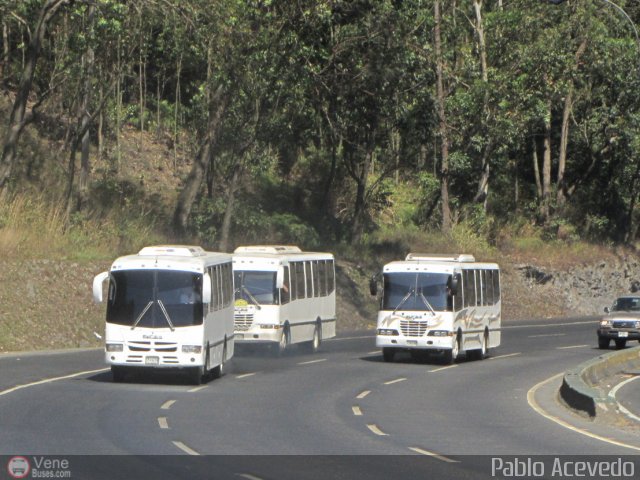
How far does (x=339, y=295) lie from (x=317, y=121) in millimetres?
7542

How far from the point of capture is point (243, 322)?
33594 mm

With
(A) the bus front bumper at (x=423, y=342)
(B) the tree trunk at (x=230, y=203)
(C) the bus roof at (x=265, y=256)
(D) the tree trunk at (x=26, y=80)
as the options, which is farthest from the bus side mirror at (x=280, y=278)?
(D) the tree trunk at (x=26, y=80)

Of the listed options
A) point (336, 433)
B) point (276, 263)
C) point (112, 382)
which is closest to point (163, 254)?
point (112, 382)

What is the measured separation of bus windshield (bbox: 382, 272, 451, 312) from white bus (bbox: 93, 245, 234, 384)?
7.96 meters

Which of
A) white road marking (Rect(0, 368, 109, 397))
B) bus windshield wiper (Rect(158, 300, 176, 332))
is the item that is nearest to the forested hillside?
white road marking (Rect(0, 368, 109, 397))

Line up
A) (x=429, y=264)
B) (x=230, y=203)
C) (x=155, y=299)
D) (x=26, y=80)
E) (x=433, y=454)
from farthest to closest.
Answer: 1. (x=230, y=203)
2. (x=26, y=80)
3. (x=429, y=264)
4. (x=155, y=299)
5. (x=433, y=454)

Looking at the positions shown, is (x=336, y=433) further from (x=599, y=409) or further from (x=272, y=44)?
(x=272, y=44)

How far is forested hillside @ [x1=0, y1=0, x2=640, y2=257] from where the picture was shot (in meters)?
42.1

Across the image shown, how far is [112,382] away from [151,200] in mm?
30709

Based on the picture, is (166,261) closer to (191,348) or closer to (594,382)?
(191,348)

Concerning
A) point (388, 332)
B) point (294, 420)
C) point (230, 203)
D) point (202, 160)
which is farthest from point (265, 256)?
point (294, 420)

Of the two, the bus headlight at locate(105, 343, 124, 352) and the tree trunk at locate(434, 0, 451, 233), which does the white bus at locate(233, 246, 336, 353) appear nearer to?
the bus headlight at locate(105, 343, 124, 352)

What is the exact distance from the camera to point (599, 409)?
20469mm

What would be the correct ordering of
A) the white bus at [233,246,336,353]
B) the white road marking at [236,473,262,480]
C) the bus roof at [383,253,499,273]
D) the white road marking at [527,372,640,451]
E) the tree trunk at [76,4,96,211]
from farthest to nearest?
1. the tree trunk at [76,4,96,211]
2. the white bus at [233,246,336,353]
3. the bus roof at [383,253,499,273]
4. the white road marking at [527,372,640,451]
5. the white road marking at [236,473,262,480]
